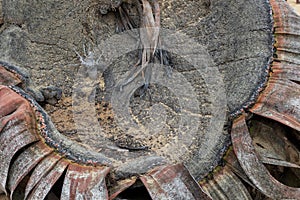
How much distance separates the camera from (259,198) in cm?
124

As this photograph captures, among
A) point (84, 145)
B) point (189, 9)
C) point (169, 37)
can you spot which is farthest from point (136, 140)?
point (189, 9)

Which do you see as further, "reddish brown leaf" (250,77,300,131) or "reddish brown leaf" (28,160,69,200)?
"reddish brown leaf" (250,77,300,131)

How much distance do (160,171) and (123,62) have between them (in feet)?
1.86

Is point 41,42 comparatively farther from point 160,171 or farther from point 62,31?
point 160,171

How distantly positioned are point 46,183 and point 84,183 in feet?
0.27

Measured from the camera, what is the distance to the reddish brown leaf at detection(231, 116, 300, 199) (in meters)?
1.14

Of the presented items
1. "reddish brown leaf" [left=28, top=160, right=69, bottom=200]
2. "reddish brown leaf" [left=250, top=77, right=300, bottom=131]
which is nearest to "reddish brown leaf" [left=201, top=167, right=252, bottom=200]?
"reddish brown leaf" [left=250, top=77, right=300, bottom=131]

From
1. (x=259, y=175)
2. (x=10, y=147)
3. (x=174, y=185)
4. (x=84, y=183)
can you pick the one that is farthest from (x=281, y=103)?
(x=10, y=147)

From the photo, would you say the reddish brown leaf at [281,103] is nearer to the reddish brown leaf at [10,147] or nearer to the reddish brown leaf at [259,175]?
the reddish brown leaf at [259,175]

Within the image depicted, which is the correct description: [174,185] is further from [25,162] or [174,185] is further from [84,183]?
[25,162]

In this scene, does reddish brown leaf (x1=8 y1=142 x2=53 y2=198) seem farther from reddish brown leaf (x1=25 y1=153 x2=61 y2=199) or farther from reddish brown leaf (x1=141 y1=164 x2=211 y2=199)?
reddish brown leaf (x1=141 y1=164 x2=211 y2=199)

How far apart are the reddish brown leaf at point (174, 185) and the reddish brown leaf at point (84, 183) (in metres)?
0.09

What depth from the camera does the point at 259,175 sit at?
115cm

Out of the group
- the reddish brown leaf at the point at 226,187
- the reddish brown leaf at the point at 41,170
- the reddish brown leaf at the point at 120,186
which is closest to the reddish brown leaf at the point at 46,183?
the reddish brown leaf at the point at 41,170
